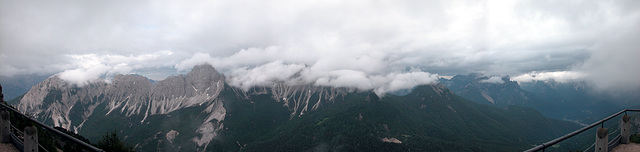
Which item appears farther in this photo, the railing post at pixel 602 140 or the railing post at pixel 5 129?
the railing post at pixel 5 129

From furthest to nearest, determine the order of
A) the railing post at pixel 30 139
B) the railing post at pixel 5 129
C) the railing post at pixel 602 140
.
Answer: the railing post at pixel 5 129
the railing post at pixel 602 140
the railing post at pixel 30 139

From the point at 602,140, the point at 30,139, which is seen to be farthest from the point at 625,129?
the point at 30,139

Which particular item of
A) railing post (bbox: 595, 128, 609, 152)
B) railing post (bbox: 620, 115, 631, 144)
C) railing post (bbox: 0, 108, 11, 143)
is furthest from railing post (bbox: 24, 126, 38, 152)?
railing post (bbox: 620, 115, 631, 144)

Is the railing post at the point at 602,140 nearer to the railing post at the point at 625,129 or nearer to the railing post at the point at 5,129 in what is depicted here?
the railing post at the point at 625,129

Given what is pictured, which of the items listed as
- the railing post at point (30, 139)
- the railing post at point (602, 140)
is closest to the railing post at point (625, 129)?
the railing post at point (602, 140)

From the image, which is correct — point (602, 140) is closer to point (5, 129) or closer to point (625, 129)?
point (625, 129)

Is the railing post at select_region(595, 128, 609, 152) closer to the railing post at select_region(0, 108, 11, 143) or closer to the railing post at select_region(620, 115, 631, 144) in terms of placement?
the railing post at select_region(620, 115, 631, 144)

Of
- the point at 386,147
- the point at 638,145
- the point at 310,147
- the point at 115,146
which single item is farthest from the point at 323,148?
the point at 638,145
